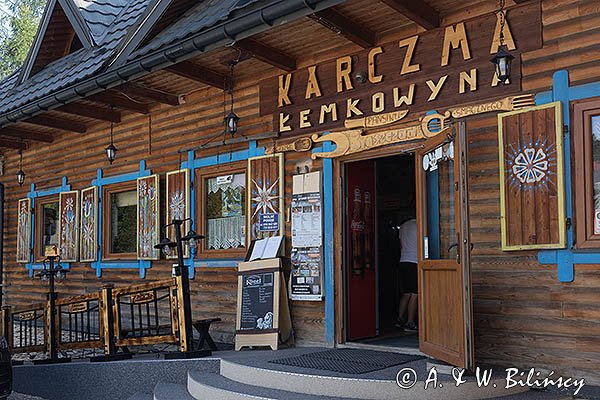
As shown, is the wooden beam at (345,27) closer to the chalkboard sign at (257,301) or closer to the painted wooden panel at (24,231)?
the chalkboard sign at (257,301)

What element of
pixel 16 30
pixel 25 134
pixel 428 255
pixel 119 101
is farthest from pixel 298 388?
pixel 16 30

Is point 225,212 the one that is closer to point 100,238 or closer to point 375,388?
point 100,238

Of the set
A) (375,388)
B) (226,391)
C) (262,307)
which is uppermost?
(262,307)

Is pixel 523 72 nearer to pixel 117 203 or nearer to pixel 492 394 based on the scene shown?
pixel 492 394

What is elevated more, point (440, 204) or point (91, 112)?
point (91, 112)

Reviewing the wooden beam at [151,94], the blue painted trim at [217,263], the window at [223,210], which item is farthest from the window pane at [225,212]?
the wooden beam at [151,94]

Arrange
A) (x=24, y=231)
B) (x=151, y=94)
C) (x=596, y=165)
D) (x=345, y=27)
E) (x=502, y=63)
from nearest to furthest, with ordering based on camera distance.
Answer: (x=596, y=165) → (x=502, y=63) → (x=345, y=27) → (x=151, y=94) → (x=24, y=231)

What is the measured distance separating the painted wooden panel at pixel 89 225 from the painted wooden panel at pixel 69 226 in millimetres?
150

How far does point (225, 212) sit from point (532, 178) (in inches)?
165

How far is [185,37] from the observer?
21.7 feet

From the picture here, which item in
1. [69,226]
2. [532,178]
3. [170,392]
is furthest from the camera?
[69,226]

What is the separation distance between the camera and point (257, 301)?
23.7 ft

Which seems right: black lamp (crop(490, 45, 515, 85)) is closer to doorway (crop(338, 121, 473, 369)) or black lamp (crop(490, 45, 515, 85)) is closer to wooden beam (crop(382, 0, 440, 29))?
doorway (crop(338, 121, 473, 369))

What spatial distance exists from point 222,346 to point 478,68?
173 inches
